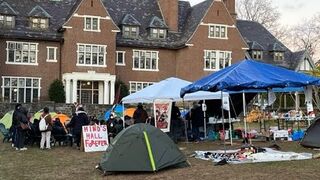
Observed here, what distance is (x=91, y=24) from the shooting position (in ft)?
144

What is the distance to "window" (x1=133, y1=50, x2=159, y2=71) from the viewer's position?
154ft

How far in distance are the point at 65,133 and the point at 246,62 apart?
7.66m

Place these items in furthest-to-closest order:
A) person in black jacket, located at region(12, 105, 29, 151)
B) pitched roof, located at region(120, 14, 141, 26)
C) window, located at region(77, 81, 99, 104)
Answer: pitched roof, located at region(120, 14, 141, 26)
window, located at region(77, 81, 99, 104)
person in black jacket, located at region(12, 105, 29, 151)

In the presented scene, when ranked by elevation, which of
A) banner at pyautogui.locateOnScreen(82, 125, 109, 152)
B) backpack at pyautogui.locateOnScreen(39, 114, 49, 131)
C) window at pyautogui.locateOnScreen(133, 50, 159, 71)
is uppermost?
window at pyautogui.locateOnScreen(133, 50, 159, 71)

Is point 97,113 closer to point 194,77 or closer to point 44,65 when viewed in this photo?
point 44,65

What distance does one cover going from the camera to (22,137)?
63.3 ft

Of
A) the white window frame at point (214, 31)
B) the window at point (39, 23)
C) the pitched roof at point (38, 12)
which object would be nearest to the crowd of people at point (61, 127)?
the window at point (39, 23)

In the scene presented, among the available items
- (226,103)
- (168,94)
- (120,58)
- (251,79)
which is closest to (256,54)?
(120,58)

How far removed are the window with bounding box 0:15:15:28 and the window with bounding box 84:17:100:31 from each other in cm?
599

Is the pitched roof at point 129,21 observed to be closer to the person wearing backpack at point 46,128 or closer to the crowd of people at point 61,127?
the crowd of people at point 61,127

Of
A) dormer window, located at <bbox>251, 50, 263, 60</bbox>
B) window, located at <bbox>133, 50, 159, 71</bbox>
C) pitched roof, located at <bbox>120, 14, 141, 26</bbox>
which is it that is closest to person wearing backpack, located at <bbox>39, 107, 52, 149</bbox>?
window, located at <bbox>133, 50, 159, 71</bbox>

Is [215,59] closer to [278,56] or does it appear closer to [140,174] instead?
[278,56]

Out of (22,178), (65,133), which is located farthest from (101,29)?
(22,178)

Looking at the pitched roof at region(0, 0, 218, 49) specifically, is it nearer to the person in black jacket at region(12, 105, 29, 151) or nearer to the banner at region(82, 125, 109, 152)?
the person in black jacket at region(12, 105, 29, 151)
